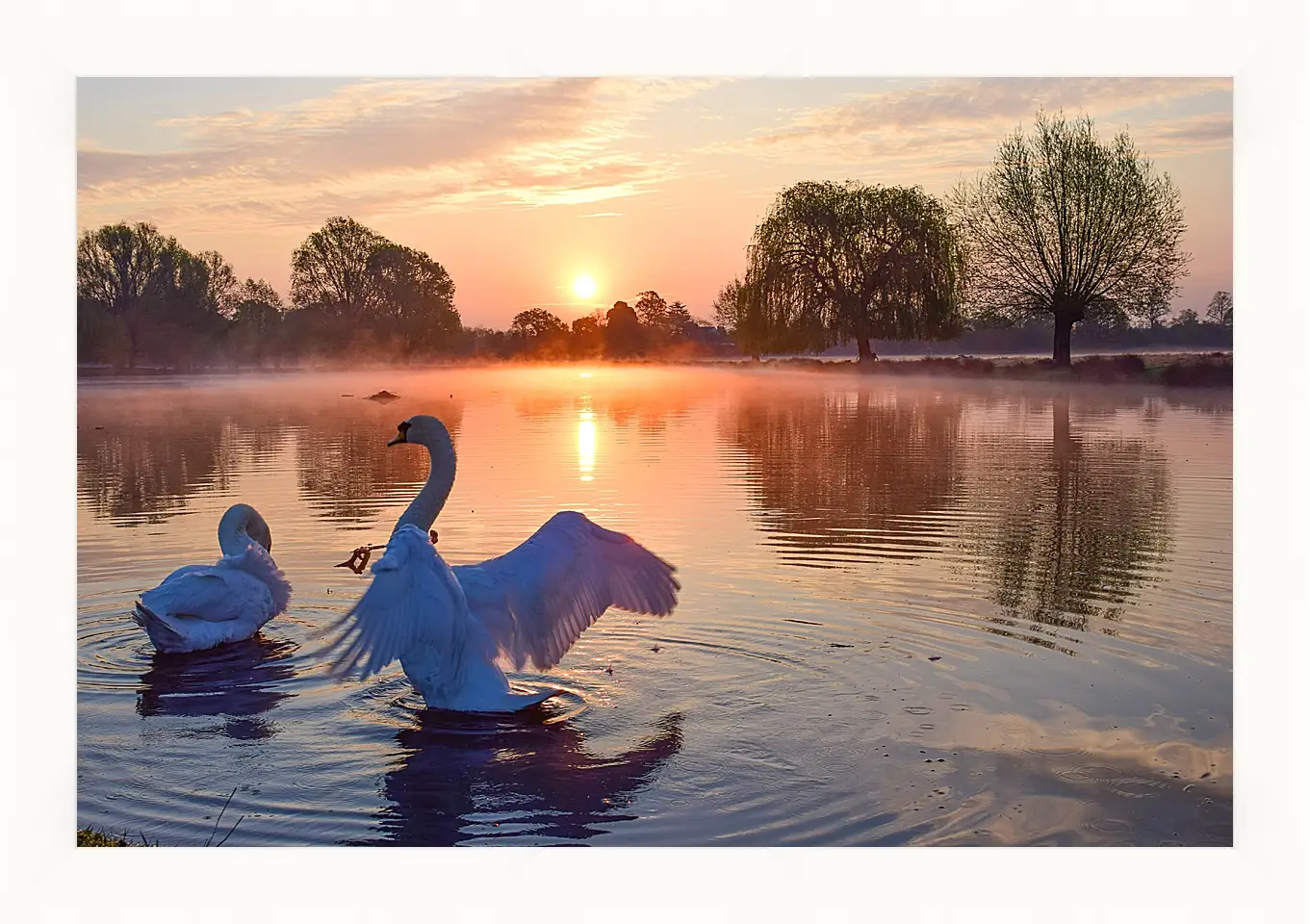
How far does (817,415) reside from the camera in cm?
2377

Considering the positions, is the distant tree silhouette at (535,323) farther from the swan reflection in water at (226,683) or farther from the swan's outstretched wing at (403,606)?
the swan's outstretched wing at (403,606)

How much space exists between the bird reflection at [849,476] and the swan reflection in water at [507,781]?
344cm

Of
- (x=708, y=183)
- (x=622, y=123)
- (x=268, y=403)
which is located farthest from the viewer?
(x=268, y=403)

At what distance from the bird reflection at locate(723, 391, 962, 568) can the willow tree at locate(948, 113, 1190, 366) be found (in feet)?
7.64

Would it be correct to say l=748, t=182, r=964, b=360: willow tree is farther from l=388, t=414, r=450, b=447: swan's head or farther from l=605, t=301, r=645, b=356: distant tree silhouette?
l=388, t=414, r=450, b=447: swan's head

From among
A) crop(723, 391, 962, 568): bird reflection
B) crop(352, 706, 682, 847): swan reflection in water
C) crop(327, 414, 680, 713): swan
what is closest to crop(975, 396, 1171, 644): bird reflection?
crop(723, 391, 962, 568): bird reflection

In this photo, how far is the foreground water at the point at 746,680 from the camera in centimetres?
471

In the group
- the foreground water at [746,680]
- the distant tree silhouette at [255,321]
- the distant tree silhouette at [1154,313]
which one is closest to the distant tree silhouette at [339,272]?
the distant tree silhouette at [255,321]

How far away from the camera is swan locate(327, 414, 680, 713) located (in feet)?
16.7

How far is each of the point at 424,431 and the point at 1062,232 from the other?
14083mm

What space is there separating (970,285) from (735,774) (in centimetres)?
1625
